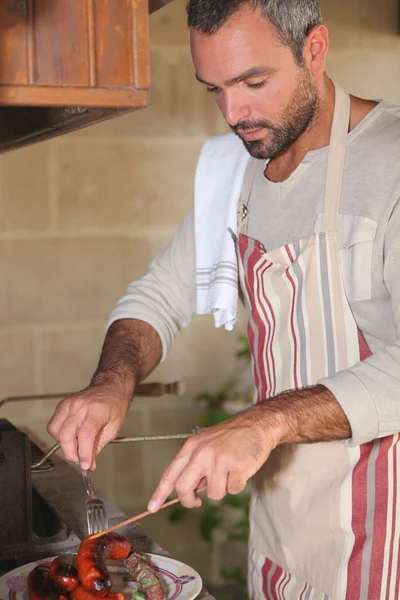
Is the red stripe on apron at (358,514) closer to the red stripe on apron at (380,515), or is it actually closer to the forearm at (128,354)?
the red stripe on apron at (380,515)

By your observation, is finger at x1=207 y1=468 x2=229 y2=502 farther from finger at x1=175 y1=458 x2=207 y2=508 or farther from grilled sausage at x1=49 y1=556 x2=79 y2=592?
grilled sausage at x1=49 y1=556 x2=79 y2=592

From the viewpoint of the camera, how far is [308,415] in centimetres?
139

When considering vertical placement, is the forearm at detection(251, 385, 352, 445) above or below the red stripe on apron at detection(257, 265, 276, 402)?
below

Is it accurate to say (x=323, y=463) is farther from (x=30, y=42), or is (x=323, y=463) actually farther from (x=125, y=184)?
(x=125, y=184)

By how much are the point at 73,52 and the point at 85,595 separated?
2.43 feet

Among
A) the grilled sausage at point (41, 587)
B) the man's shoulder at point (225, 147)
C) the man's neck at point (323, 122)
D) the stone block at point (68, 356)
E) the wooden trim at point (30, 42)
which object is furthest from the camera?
the stone block at point (68, 356)

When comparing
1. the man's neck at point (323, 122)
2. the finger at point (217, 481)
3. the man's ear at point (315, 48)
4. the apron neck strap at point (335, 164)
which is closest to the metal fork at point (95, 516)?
the finger at point (217, 481)

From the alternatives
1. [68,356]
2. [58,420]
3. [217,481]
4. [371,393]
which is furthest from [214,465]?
[68,356]

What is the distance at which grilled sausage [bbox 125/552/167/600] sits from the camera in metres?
1.25

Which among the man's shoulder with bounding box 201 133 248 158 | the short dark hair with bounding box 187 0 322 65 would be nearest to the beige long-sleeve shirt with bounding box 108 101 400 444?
the man's shoulder with bounding box 201 133 248 158

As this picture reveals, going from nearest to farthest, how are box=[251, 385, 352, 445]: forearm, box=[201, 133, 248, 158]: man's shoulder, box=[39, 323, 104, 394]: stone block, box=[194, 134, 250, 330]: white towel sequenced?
1. box=[251, 385, 352, 445]: forearm
2. box=[194, 134, 250, 330]: white towel
3. box=[201, 133, 248, 158]: man's shoulder
4. box=[39, 323, 104, 394]: stone block

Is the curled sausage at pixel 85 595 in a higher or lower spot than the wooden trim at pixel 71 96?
lower

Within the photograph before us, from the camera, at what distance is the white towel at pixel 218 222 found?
1.83 metres

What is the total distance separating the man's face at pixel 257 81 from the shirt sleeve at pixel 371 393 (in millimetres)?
493
